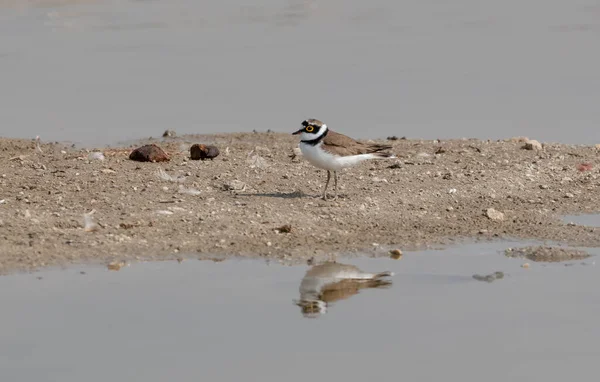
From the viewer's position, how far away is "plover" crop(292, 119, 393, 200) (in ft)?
33.7

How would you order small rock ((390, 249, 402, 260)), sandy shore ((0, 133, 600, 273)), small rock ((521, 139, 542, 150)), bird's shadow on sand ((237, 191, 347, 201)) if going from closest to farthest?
small rock ((390, 249, 402, 260)) → sandy shore ((0, 133, 600, 273)) → bird's shadow on sand ((237, 191, 347, 201)) → small rock ((521, 139, 542, 150))

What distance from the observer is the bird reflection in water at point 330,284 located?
717 cm

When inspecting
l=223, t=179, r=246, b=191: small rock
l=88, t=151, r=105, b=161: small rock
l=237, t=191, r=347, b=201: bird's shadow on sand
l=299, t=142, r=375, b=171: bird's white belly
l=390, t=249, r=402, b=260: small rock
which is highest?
l=299, t=142, r=375, b=171: bird's white belly

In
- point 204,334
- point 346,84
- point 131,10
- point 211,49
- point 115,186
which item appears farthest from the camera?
point 131,10

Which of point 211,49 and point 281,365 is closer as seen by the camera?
point 281,365

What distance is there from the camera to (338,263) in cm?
825

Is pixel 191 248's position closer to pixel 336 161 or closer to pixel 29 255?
pixel 29 255

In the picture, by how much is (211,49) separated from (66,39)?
92.2 inches

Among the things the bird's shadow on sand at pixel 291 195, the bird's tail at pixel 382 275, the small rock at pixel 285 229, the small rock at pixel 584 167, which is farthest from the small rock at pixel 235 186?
the small rock at pixel 584 167

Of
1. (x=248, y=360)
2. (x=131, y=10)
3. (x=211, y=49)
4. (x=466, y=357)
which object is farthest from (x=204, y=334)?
(x=131, y=10)

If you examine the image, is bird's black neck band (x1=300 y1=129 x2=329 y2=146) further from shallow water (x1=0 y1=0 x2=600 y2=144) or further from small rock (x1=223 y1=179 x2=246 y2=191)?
shallow water (x1=0 y1=0 x2=600 y2=144)

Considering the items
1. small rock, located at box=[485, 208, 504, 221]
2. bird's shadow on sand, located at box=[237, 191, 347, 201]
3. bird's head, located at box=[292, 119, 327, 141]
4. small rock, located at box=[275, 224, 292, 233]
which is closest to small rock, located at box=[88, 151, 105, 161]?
bird's shadow on sand, located at box=[237, 191, 347, 201]

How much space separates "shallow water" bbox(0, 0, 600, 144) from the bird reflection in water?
5166mm

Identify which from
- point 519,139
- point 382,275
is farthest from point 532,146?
point 382,275
